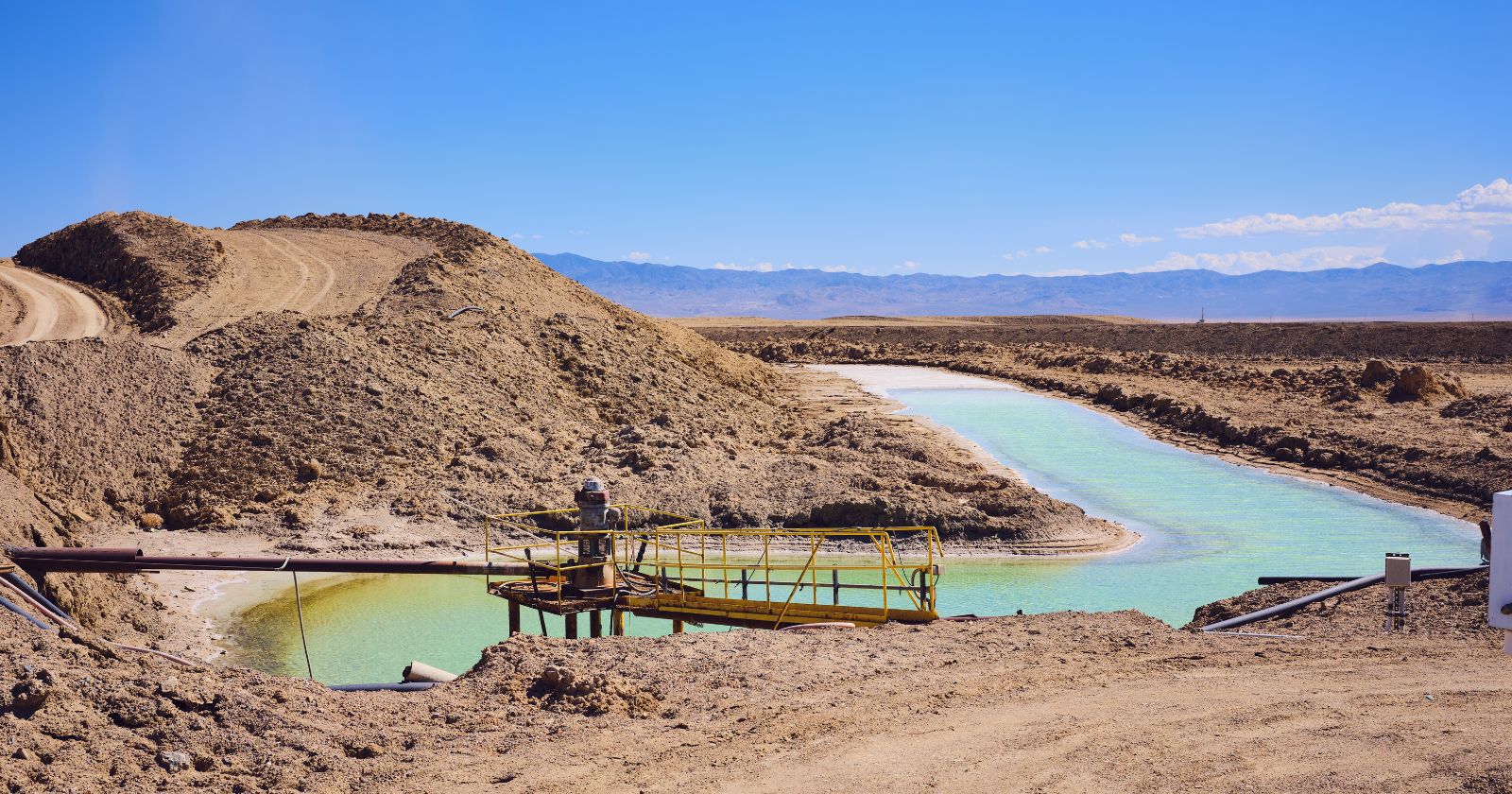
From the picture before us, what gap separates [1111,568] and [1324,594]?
6.39 meters

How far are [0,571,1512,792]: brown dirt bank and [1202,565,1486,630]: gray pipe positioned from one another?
4.63ft

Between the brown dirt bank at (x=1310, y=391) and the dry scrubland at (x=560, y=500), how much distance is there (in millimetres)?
248

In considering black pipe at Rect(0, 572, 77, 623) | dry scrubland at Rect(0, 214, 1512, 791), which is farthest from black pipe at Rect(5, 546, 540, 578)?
dry scrubland at Rect(0, 214, 1512, 791)

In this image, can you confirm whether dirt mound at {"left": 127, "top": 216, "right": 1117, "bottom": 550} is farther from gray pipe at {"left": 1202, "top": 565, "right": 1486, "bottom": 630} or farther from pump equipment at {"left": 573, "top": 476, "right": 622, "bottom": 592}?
pump equipment at {"left": 573, "top": 476, "right": 622, "bottom": 592}

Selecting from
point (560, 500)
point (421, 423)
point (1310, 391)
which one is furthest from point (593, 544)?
point (1310, 391)

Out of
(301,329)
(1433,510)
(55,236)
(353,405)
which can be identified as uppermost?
(55,236)

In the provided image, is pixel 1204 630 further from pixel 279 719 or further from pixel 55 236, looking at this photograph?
pixel 55 236

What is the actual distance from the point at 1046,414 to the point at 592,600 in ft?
97.4

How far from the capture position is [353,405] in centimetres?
2411

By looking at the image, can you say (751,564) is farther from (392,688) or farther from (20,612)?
(20,612)

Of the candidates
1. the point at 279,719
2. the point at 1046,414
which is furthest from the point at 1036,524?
the point at 1046,414

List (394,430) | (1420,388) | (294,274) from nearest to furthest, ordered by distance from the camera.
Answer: (394,430)
(294,274)
(1420,388)

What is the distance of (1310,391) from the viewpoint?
131 feet

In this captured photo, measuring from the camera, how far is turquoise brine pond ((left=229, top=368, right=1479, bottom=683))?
15445mm
